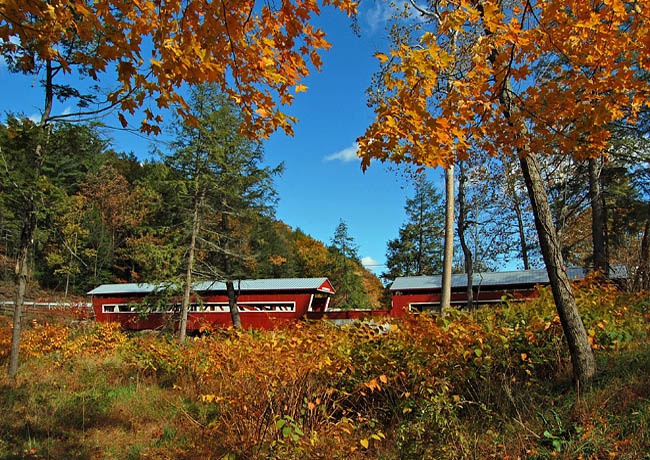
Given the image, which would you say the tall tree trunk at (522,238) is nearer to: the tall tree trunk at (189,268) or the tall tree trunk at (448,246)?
the tall tree trunk at (448,246)

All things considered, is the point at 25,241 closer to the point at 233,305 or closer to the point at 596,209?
the point at 233,305

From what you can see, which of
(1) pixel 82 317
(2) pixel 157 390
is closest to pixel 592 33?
(2) pixel 157 390

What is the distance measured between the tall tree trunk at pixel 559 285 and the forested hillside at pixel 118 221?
6.20 m

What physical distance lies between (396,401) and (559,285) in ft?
6.08

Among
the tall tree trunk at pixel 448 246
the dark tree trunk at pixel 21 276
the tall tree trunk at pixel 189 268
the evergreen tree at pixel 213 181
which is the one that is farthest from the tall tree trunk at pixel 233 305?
the tall tree trunk at pixel 448 246

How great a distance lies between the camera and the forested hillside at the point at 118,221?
6.41 metres

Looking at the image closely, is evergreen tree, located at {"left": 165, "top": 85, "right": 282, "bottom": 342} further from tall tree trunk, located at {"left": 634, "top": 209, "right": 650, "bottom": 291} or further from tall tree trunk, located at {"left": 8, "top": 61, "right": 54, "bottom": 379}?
tall tree trunk, located at {"left": 634, "top": 209, "right": 650, "bottom": 291}

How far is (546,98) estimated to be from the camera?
121 inches

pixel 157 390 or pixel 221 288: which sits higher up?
pixel 221 288

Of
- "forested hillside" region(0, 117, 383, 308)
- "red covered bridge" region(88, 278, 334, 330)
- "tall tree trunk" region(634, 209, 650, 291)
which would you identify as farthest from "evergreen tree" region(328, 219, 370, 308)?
"tall tree trunk" region(634, 209, 650, 291)

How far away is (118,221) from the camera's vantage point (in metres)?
30.5

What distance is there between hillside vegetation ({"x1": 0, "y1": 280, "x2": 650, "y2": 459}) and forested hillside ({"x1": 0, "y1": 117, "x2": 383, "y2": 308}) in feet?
11.3

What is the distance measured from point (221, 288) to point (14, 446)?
42.8 ft

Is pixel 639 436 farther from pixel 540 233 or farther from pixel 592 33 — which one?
pixel 592 33
